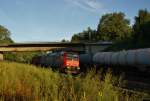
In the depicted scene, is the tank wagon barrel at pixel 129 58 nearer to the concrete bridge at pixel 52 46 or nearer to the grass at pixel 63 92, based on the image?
the grass at pixel 63 92

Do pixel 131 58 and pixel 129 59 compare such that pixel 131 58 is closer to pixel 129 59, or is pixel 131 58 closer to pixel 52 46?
pixel 129 59

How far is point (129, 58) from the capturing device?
35.4 m

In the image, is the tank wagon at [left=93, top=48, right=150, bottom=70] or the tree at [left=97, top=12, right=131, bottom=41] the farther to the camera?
the tree at [left=97, top=12, right=131, bottom=41]

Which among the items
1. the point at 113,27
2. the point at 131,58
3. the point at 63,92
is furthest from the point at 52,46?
the point at 63,92

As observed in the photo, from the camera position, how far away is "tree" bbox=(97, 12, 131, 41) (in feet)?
449

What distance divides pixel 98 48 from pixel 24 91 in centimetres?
9094

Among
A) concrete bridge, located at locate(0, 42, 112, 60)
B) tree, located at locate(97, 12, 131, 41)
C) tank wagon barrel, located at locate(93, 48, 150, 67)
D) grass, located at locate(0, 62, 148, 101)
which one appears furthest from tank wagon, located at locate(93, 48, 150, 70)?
tree, located at locate(97, 12, 131, 41)

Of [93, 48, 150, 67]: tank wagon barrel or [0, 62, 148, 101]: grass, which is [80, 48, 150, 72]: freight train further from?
[0, 62, 148, 101]: grass

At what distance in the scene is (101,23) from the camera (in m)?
140

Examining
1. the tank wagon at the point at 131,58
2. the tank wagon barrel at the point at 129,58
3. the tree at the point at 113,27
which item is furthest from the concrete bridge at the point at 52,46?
the tank wagon at the point at 131,58

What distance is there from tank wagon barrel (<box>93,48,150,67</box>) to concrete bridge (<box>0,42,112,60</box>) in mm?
50402

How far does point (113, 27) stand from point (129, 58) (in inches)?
4084

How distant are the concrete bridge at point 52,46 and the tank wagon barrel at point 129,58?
50402 millimetres

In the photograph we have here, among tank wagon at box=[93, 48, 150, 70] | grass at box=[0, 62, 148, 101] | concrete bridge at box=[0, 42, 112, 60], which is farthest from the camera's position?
concrete bridge at box=[0, 42, 112, 60]
